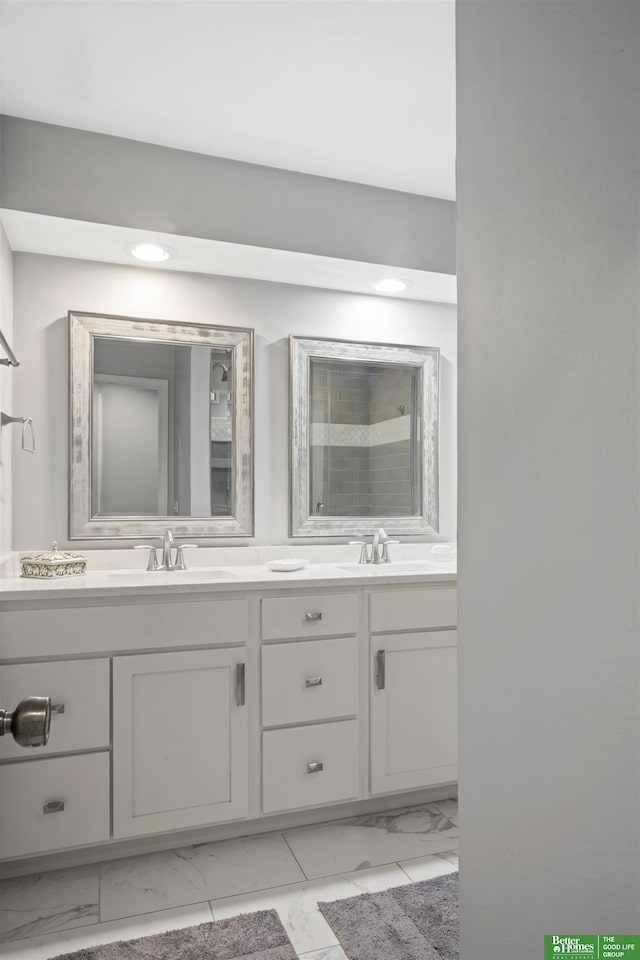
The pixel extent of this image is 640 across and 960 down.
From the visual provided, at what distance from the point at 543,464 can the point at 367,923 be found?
1.51m

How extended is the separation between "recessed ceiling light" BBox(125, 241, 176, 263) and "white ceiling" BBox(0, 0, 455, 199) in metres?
0.37

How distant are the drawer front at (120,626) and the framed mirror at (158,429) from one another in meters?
0.61

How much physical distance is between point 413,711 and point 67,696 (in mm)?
1217

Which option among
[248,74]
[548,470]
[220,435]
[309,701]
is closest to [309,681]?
[309,701]

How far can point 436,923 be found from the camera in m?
1.71

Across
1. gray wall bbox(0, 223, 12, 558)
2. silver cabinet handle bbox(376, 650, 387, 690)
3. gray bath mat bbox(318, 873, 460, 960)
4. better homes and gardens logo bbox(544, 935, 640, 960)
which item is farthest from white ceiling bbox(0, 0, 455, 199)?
gray bath mat bbox(318, 873, 460, 960)

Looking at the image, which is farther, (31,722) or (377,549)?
(377,549)

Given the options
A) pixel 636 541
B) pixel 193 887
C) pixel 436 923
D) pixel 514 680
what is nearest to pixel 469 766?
pixel 514 680

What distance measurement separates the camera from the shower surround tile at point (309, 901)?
1.68 meters

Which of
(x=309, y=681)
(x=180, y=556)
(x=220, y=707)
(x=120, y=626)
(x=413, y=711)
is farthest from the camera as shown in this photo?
(x=180, y=556)

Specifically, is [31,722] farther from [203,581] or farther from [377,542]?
[377,542]

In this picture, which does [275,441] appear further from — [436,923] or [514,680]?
A: [514,680]

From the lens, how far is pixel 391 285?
2.92m

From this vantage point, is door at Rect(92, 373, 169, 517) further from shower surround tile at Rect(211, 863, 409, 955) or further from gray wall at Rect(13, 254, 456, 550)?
shower surround tile at Rect(211, 863, 409, 955)
